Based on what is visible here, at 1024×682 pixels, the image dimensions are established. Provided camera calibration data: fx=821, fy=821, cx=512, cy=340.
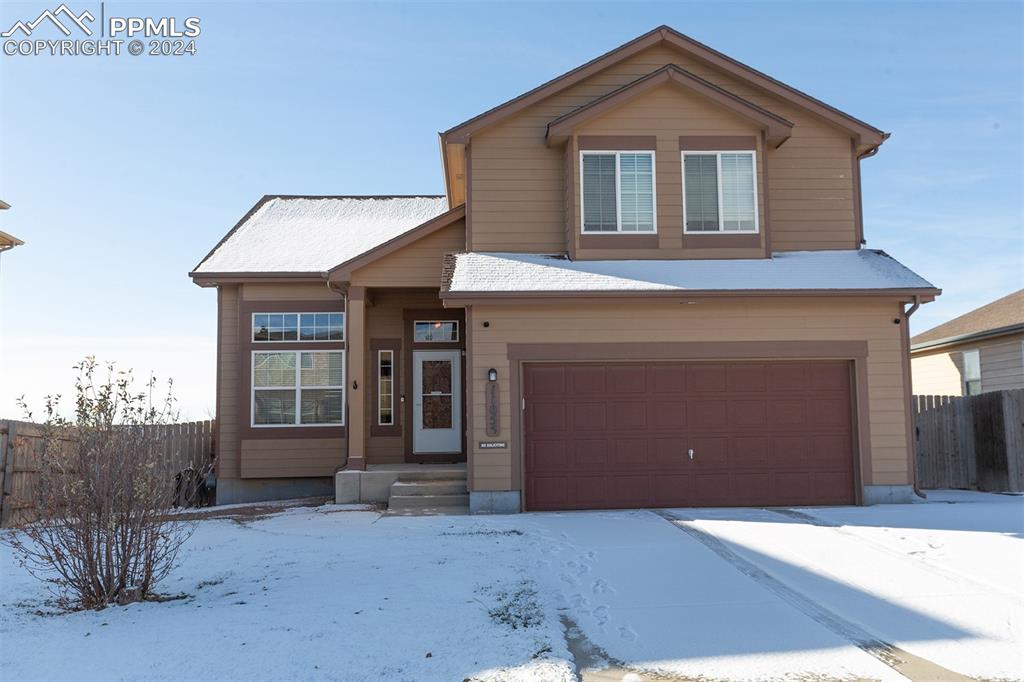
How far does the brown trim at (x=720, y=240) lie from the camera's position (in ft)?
41.2

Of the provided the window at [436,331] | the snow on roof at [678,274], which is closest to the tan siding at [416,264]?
the snow on roof at [678,274]

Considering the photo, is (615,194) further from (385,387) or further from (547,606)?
(547,606)

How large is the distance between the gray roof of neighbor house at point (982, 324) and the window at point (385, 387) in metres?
12.2

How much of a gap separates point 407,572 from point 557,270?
5819mm

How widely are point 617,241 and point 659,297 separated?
1.40m

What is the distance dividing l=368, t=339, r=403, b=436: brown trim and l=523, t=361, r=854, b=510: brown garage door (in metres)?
4.11

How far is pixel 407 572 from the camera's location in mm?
7508

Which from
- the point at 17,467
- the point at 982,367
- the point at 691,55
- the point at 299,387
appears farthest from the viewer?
the point at 982,367

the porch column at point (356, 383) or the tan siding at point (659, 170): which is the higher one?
the tan siding at point (659, 170)

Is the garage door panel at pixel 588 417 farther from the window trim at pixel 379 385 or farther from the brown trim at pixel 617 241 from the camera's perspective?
the window trim at pixel 379 385

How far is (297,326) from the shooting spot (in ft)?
49.8

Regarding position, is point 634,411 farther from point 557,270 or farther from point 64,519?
→ point 64,519

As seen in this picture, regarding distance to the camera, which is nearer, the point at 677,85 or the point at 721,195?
the point at 721,195

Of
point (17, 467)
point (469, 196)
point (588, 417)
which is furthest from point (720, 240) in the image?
point (17, 467)
